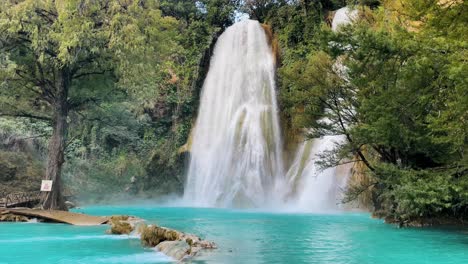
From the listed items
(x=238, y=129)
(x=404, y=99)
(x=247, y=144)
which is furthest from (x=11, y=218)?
(x=238, y=129)

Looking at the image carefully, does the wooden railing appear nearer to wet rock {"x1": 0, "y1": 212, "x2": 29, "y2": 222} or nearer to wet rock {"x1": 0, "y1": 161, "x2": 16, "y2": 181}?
wet rock {"x1": 0, "y1": 161, "x2": 16, "y2": 181}

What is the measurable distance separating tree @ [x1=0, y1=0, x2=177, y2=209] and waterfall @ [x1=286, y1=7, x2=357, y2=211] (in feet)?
27.2

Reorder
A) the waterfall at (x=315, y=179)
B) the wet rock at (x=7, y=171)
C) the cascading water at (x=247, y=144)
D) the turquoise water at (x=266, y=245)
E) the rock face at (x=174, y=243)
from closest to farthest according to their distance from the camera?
the turquoise water at (x=266, y=245) < the rock face at (x=174, y=243) < the waterfall at (x=315, y=179) < the wet rock at (x=7, y=171) < the cascading water at (x=247, y=144)

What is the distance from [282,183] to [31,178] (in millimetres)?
12454

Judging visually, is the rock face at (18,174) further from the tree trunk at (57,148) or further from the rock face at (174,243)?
the rock face at (174,243)

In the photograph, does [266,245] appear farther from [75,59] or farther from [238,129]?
[238,129]

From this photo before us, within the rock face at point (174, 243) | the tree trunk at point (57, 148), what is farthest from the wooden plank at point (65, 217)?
the rock face at point (174, 243)

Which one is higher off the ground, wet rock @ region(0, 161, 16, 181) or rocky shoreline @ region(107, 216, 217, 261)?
wet rock @ region(0, 161, 16, 181)

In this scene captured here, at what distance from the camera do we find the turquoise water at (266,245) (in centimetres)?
811

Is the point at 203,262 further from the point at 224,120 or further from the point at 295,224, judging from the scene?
the point at 224,120

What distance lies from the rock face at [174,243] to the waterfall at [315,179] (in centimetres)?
1152

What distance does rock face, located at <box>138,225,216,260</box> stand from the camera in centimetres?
837

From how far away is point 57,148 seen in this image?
18.9 meters

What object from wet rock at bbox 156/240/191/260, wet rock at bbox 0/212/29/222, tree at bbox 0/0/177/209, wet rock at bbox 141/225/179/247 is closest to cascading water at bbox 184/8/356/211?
tree at bbox 0/0/177/209
